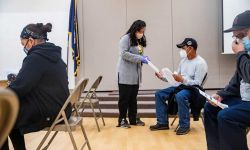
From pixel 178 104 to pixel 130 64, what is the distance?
86 centimetres

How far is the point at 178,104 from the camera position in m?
3.74

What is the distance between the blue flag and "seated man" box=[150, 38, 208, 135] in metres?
2.79

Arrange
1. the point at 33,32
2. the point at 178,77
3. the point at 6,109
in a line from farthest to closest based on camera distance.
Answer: the point at 178,77 < the point at 33,32 < the point at 6,109

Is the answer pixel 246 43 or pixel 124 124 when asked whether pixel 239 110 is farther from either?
pixel 124 124

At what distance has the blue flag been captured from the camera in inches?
247

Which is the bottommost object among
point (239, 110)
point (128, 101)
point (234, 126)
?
point (128, 101)

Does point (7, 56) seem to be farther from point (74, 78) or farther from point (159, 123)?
point (159, 123)

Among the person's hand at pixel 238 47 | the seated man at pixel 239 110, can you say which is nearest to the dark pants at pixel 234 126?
the seated man at pixel 239 110

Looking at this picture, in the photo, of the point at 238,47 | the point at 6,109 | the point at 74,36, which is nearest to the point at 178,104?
the point at 238,47

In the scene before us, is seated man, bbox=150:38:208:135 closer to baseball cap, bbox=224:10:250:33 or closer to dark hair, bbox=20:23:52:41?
baseball cap, bbox=224:10:250:33

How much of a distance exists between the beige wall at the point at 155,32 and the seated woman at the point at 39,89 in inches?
166

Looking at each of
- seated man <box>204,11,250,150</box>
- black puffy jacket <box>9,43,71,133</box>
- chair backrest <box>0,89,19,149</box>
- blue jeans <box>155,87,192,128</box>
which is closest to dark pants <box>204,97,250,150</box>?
seated man <box>204,11,250,150</box>

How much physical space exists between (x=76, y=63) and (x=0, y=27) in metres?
1.78

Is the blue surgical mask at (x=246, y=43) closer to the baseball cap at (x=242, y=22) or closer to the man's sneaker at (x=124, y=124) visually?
the baseball cap at (x=242, y=22)
